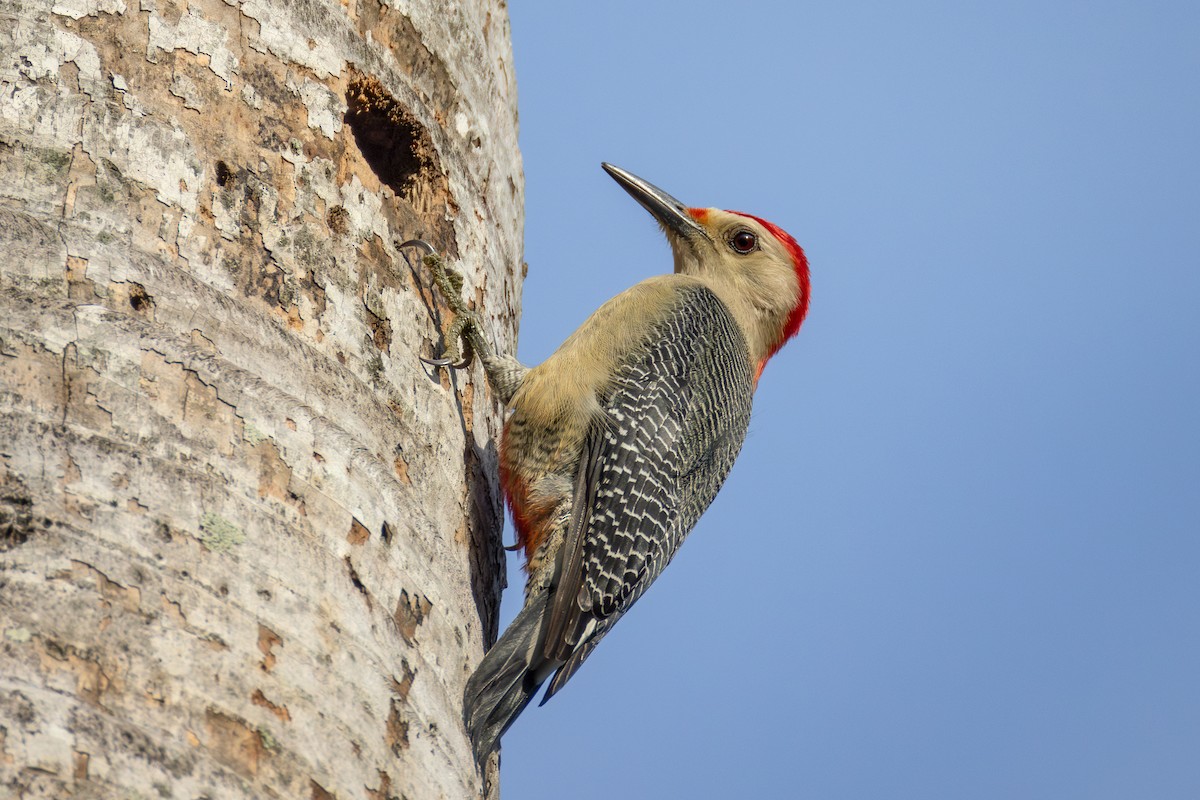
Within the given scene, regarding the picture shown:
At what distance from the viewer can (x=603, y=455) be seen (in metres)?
4.49

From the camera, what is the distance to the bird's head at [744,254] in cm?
632

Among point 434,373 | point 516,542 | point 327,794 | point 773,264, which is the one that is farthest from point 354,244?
point 773,264

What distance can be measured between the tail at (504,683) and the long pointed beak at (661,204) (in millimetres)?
2933

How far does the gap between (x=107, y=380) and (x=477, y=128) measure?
2.20 metres

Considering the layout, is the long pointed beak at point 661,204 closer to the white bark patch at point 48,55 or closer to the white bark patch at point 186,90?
the white bark patch at point 186,90

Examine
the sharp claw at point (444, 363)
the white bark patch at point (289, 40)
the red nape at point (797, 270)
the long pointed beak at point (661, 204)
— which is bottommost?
the sharp claw at point (444, 363)

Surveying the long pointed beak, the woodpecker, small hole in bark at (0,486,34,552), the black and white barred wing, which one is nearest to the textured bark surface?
small hole in bark at (0,486,34,552)

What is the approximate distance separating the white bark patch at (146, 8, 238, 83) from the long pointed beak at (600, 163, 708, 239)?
10.6 ft

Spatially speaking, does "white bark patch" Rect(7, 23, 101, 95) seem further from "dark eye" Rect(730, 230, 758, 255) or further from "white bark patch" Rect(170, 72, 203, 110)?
"dark eye" Rect(730, 230, 758, 255)

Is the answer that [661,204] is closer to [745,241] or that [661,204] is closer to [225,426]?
[745,241]

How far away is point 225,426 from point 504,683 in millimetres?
1133

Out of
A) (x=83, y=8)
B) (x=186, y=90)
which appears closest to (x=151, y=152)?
(x=186, y=90)

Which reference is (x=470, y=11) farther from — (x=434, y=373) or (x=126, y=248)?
(x=126, y=248)

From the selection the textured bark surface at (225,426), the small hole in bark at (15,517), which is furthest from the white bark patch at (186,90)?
the small hole in bark at (15,517)
